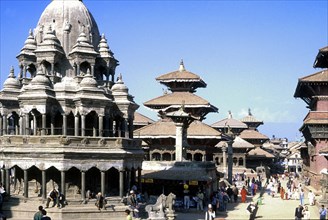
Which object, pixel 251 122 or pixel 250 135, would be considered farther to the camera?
pixel 251 122

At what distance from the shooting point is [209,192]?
3953cm

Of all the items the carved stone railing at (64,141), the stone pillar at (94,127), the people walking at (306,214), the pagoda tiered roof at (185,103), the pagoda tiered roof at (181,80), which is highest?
the pagoda tiered roof at (181,80)

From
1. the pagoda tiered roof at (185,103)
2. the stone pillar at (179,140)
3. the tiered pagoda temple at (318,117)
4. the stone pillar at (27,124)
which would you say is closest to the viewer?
the stone pillar at (27,124)

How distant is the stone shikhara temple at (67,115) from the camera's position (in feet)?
97.3

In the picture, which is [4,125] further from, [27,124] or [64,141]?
[64,141]

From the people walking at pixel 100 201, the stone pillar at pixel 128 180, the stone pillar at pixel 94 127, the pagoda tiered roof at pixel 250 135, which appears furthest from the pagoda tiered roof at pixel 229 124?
the people walking at pixel 100 201

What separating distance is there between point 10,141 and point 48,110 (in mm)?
2908

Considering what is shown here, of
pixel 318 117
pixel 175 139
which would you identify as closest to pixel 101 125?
pixel 175 139

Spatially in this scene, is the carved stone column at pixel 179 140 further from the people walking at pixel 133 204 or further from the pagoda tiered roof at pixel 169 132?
the people walking at pixel 133 204

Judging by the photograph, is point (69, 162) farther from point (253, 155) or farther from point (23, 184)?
point (253, 155)

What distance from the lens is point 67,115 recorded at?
105 ft

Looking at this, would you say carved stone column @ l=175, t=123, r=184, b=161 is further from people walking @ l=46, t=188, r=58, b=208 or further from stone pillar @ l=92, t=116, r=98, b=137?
people walking @ l=46, t=188, r=58, b=208

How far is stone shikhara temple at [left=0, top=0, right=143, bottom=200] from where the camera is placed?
97.3 ft

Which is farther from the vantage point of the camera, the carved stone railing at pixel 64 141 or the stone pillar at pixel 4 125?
the stone pillar at pixel 4 125
